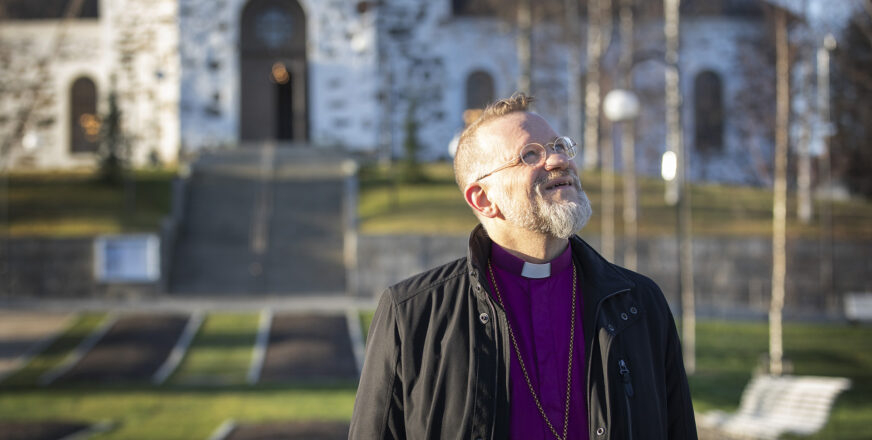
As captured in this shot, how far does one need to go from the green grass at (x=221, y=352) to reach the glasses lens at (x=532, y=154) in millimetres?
11613

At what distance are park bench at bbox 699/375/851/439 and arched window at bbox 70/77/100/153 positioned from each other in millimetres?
30961

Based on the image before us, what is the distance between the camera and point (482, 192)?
13.2 ft

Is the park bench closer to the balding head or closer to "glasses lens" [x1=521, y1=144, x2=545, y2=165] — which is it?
the balding head

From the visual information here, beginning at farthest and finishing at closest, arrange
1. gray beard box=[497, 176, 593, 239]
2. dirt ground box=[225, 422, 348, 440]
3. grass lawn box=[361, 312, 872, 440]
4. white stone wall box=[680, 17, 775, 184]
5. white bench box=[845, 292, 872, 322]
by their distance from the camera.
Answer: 1. white stone wall box=[680, 17, 775, 184]
2. white bench box=[845, 292, 872, 322]
3. grass lawn box=[361, 312, 872, 440]
4. dirt ground box=[225, 422, 348, 440]
5. gray beard box=[497, 176, 593, 239]

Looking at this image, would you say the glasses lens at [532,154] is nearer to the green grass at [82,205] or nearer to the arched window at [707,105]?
the green grass at [82,205]

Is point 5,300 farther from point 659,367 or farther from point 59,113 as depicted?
point 659,367

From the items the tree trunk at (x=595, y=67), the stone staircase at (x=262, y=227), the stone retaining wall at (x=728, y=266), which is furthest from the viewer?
the tree trunk at (x=595, y=67)

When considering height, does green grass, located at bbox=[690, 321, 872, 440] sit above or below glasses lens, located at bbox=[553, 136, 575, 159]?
below

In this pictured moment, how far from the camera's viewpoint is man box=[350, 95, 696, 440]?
144 inches

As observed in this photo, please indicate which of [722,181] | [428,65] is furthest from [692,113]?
[428,65]

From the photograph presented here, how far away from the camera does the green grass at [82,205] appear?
80.8 feet

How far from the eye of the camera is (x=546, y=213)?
376 cm

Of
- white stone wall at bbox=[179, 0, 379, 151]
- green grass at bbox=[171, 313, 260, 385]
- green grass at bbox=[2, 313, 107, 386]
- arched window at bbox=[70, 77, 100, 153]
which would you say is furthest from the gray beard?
arched window at bbox=[70, 77, 100, 153]

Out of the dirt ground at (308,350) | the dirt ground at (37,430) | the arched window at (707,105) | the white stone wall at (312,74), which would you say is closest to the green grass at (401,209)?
the white stone wall at (312,74)
